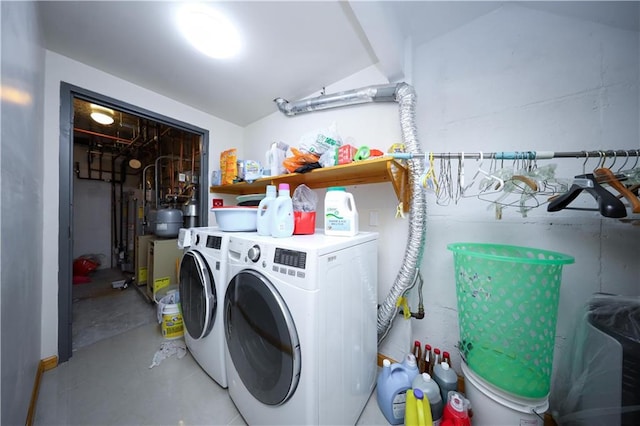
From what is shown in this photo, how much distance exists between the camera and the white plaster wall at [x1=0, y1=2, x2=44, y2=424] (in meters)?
0.66

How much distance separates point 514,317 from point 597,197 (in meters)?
0.52

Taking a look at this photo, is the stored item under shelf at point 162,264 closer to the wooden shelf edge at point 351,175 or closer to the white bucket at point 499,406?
the wooden shelf edge at point 351,175

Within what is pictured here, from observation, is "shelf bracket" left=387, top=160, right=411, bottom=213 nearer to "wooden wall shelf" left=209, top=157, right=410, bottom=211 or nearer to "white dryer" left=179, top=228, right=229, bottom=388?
"wooden wall shelf" left=209, top=157, right=410, bottom=211

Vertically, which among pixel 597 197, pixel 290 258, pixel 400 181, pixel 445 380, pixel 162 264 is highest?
pixel 400 181

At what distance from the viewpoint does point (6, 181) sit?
668 mm

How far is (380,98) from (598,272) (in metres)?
1.50

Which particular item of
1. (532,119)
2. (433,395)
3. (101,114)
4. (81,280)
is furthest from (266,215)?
(81,280)

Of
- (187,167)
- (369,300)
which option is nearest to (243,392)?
(369,300)

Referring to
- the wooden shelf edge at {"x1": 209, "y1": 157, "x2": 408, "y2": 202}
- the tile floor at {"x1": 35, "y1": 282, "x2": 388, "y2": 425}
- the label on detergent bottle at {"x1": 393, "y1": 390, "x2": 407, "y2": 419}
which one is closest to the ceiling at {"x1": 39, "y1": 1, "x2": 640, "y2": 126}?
the wooden shelf edge at {"x1": 209, "y1": 157, "x2": 408, "y2": 202}

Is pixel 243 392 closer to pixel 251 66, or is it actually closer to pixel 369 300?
pixel 369 300

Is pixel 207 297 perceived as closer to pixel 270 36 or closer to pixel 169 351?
pixel 169 351

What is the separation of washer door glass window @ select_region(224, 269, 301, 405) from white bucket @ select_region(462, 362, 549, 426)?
84 centimetres

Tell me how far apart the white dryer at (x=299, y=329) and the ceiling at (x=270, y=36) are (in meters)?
1.25

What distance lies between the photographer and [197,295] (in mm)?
1295
